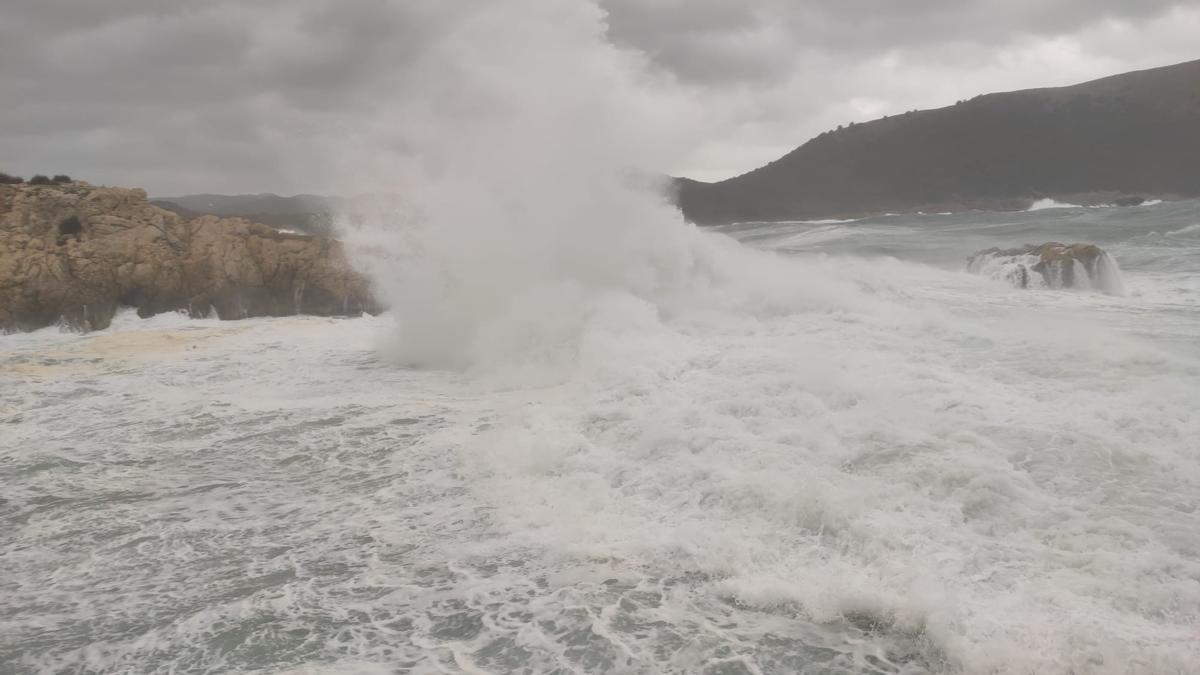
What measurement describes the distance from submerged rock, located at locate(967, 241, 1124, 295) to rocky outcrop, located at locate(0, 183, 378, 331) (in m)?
15.1

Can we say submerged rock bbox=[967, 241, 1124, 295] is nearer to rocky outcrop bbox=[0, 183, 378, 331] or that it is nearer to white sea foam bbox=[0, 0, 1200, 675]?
white sea foam bbox=[0, 0, 1200, 675]

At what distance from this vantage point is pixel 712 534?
438 cm

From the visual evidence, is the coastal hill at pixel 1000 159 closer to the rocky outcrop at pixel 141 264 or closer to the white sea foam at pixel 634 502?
the rocky outcrop at pixel 141 264

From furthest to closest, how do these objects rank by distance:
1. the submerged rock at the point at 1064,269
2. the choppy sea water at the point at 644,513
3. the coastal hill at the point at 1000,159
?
1. the coastal hill at the point at 1000,159
2. the submerged rock at the point at 1064,269
3. the choppy sea water at the point at 644,513

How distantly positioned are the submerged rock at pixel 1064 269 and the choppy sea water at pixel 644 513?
276 inches

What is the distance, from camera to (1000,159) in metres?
90.1

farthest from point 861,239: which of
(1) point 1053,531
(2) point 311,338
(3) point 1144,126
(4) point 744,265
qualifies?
(3) point 1144,126

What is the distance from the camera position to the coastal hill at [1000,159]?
258 feet

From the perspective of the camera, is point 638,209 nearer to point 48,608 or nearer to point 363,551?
point 363,551

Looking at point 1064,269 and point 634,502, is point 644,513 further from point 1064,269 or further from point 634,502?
point 1064,269

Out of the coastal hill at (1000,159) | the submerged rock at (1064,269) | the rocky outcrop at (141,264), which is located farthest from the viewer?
the coastal hill at (1000,159)

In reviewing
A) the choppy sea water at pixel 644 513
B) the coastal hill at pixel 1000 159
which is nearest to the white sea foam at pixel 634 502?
the choppy sea water at pixel 644 513

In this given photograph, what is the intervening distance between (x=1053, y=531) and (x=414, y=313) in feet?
30.3

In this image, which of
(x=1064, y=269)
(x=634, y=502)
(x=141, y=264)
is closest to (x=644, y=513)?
(x=634, y=502)
